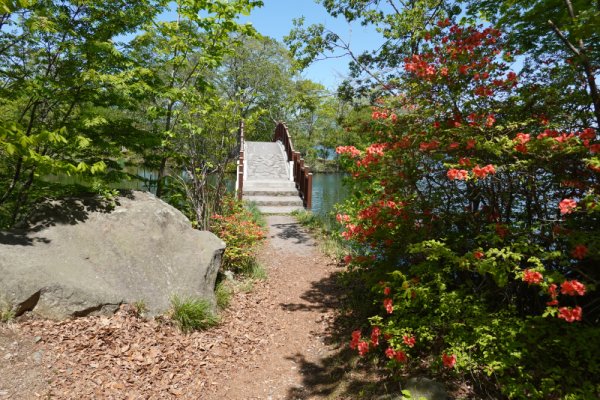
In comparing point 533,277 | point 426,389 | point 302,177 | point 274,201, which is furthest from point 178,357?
point 302,177

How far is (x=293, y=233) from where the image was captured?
8672 mm

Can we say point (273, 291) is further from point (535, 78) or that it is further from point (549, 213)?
point (535, 78)

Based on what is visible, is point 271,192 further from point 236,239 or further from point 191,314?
point 191,314

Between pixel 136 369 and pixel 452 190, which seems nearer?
pixel 136 369

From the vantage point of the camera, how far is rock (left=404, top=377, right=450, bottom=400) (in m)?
2.73

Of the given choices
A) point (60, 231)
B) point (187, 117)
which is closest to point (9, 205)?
point (60, 231)

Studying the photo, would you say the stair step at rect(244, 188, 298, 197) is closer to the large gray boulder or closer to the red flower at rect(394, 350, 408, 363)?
the large gray boulder

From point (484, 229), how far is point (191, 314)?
332 centimetres

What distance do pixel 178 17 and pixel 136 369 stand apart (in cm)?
544

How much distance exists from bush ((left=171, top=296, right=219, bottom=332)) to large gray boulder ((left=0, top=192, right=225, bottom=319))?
0.38 ft

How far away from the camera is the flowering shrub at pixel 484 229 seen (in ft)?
8.21

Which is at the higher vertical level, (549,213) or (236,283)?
(549,213)

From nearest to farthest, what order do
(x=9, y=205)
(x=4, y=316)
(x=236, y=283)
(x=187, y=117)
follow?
(x=4, y=316), (x=9, y=205), (x=236, y=283), (x=187, y=117)

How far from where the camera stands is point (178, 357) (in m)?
3.74
